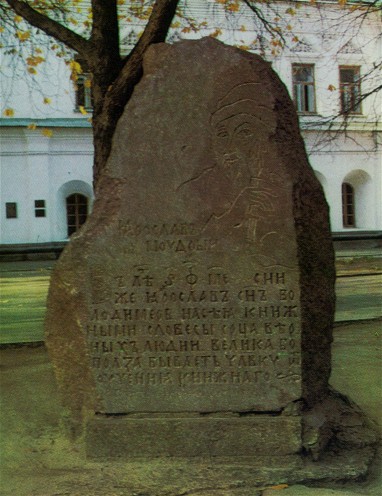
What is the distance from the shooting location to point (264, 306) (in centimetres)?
354

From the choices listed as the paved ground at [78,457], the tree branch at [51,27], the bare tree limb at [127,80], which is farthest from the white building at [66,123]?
the paved ground at [78,457]

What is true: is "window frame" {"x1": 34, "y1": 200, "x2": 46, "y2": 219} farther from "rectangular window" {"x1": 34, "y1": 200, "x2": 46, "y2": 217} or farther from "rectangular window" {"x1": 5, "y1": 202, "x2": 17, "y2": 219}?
"rectangular window" {"x1": 5, "y1": 202, "x2": 17, "y2": 219}

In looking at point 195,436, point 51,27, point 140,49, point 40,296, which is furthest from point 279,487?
point 40,296

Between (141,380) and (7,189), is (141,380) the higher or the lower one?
the lower one

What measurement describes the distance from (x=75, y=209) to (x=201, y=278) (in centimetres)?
2141

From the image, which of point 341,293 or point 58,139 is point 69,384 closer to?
point 341,293

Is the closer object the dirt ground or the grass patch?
the dirt ground

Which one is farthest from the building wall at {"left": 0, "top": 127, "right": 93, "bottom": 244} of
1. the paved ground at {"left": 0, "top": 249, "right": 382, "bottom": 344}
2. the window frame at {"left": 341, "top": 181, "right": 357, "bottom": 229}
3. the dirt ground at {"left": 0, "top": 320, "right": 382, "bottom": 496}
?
the dirt ground at {"left": 0, "top": 320, "right": 382, "bottom": 496}

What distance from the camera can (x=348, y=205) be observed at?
2767 cm

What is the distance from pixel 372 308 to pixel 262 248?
6441 millimetres

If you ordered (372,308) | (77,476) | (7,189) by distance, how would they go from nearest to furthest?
(77,476) → (372,308) → (7,189)

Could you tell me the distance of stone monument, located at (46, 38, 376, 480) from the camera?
11.6ft

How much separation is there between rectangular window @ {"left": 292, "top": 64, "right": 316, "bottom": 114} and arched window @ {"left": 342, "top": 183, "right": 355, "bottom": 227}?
3.65 metres

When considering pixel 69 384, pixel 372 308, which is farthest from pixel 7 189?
pixel 69 384
